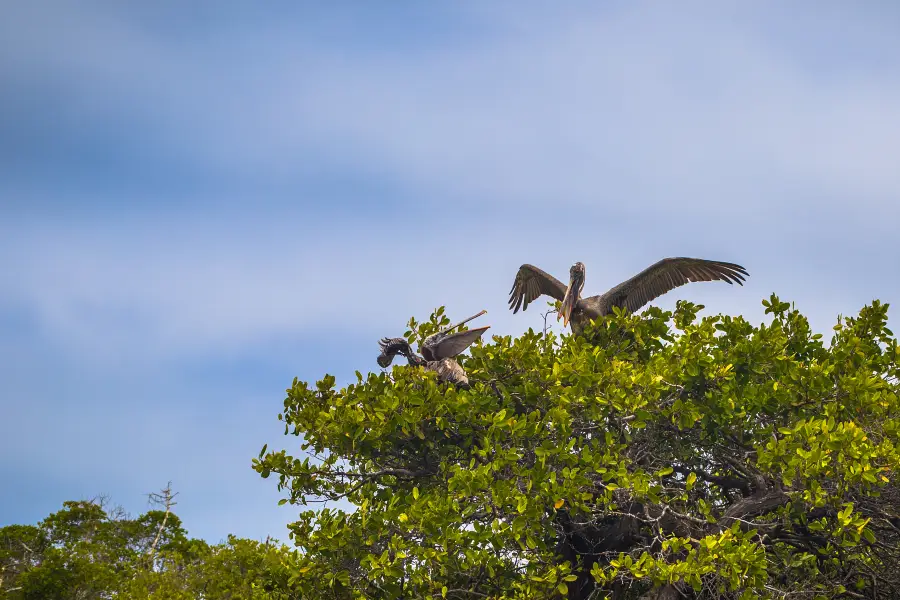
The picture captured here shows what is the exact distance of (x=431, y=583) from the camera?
30.9ft

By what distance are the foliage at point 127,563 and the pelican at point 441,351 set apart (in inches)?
117

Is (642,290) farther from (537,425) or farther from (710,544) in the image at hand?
(710,544)

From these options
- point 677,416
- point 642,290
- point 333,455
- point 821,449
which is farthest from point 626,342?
point 333,455

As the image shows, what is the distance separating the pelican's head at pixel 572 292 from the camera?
1275 cm

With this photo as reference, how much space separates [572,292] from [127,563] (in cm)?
2360

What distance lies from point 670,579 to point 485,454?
7.60 ft

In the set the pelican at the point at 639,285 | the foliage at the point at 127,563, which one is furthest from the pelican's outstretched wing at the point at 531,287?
the foliage at the point at 127,563

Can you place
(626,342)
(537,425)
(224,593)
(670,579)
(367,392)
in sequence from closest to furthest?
(670,579) < (537,425) < (367,392) < (626,342) < (224,593)

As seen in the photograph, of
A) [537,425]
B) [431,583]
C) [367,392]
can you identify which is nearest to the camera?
[431,583]

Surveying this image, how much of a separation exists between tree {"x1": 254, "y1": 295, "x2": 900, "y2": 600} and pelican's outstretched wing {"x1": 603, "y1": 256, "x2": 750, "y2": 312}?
0.87 m

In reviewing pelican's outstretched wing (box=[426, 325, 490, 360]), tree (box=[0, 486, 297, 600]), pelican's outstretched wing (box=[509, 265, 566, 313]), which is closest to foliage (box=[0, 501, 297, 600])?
tree (box=[0, 486, 297, 600])

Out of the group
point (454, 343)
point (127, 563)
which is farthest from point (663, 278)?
point (127, 563)

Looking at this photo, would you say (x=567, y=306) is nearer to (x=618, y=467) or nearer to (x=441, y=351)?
(x=441, y=351)

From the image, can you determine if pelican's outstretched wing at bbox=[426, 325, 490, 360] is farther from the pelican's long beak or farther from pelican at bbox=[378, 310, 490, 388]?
the pelican's long beak
